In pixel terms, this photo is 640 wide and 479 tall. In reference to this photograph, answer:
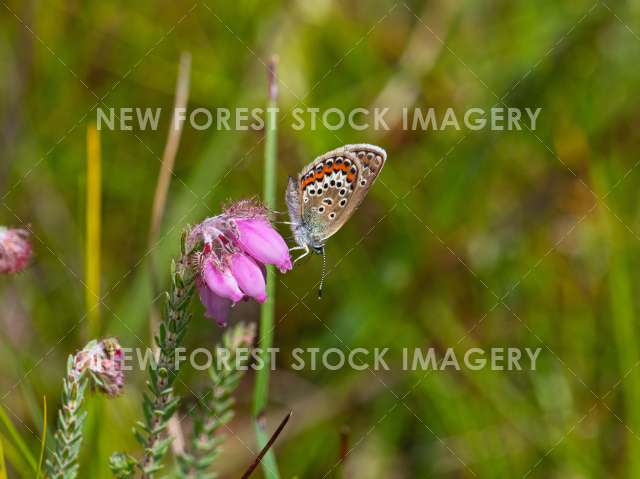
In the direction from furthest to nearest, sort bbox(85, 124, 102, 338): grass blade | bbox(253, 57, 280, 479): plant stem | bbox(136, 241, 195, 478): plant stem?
bbox(85, 124, 102, 338): grass blade → bbox(253, 57, 280, 479): plant stem → bbox(136, 241, 195, 478): plant stem

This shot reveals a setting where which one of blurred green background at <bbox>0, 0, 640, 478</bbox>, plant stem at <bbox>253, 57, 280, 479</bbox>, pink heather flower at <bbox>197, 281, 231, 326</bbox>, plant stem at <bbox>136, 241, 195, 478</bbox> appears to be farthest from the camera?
blurred green background at <bbox>0, 0, 640, 478</bbox>

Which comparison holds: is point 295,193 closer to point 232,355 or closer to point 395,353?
point 232,355

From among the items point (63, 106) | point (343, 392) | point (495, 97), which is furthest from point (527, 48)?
point (63, 106)

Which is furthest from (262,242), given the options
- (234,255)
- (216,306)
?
(216,306)

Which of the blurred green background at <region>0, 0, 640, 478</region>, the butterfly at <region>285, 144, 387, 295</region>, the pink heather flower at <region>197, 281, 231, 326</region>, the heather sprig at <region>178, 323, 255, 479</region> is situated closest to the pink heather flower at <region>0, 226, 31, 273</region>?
the pink heather flower at <region>197, 281, 231, 326</region>

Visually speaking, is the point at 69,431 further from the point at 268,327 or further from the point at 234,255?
the point at 268,327

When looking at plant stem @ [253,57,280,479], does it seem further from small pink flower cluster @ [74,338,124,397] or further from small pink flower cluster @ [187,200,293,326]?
small pink flower cluster @ [74,338,124,397]
